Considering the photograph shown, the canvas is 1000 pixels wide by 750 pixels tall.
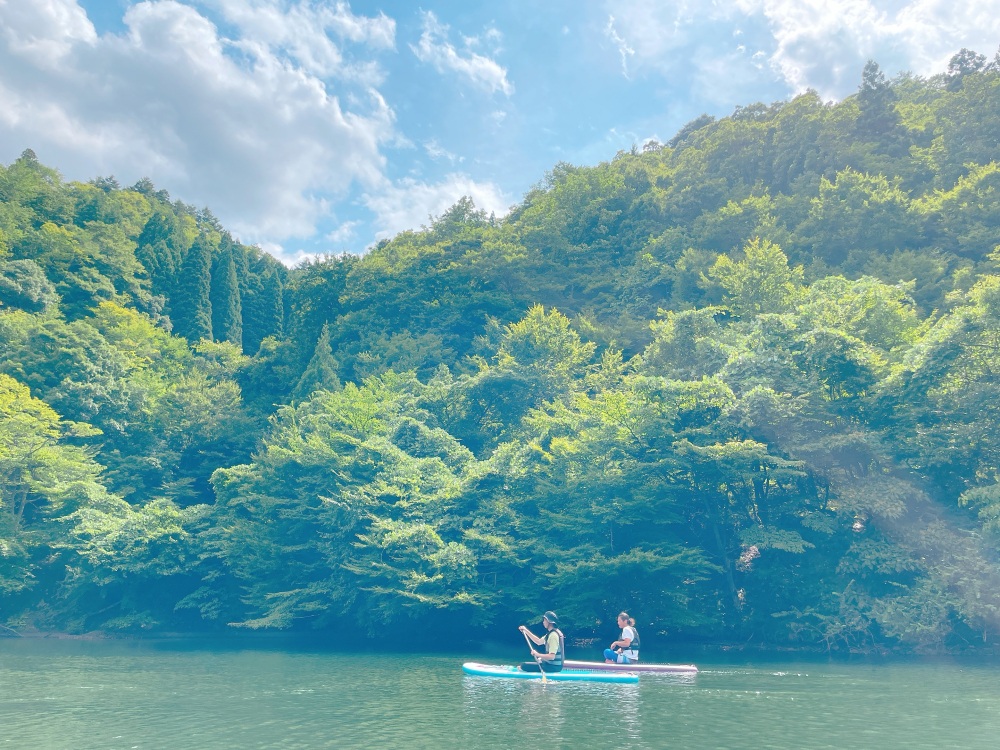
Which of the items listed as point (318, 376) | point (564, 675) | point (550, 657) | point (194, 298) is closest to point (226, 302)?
point (194, 298)

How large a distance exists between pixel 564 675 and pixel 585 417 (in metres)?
10.8

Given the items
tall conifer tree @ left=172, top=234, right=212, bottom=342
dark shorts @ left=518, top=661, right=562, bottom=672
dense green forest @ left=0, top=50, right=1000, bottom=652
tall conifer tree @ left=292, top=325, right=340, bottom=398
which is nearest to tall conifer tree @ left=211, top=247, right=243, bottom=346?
tall conifer tree @ left=172, top=234, right=212, bottom=342

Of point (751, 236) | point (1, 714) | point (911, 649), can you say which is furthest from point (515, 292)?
point (1, 714)

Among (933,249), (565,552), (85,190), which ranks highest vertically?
(85,190)

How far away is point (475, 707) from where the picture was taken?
555 inches

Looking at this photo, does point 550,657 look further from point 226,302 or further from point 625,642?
point 226,302

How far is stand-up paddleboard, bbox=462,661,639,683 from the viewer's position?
17.0m

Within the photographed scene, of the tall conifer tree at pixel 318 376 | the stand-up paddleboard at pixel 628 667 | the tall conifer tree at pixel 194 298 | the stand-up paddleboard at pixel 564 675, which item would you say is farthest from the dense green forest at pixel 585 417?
the stand-up paddleboard at pixel 564 675

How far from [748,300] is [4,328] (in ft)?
114

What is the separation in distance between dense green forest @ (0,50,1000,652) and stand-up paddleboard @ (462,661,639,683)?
6.48m

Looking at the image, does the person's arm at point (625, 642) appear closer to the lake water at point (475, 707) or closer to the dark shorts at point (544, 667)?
the lake water at point (475, 707)

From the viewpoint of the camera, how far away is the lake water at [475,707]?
11258mm

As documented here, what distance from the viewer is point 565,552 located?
79.9 feet

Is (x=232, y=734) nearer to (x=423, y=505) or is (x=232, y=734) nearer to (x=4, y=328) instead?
(x=423, y=505)
